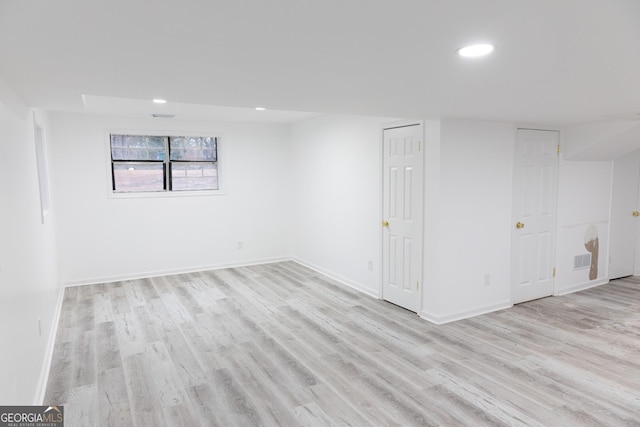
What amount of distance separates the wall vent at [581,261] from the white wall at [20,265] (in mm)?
5774

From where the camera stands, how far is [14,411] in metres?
1.98

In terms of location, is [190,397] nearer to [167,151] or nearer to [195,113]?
[195,113]

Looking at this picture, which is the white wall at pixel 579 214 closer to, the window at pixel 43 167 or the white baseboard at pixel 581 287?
the white baseboard at pixel 581 287

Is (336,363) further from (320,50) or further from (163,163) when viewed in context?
(163,163)

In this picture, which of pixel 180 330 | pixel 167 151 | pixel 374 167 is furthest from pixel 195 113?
pixel 180 330

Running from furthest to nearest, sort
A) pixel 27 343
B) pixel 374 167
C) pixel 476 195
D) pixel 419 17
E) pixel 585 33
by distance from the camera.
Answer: pixel 374 167, pixel 476 195, pixel 27 343, pixel 585 33, pixel 419 17

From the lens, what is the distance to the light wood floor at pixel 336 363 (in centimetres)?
262

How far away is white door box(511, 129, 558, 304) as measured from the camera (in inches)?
181

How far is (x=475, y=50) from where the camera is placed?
176cm

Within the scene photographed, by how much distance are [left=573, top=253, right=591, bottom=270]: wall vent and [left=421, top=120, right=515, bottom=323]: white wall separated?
1.38 meters

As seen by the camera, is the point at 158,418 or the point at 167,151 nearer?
the point at 158,418

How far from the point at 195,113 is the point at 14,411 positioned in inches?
165

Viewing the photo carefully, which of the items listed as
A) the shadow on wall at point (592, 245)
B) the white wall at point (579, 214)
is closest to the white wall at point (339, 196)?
the white wall at point (579, 214)

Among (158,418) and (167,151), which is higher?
(167,151)
